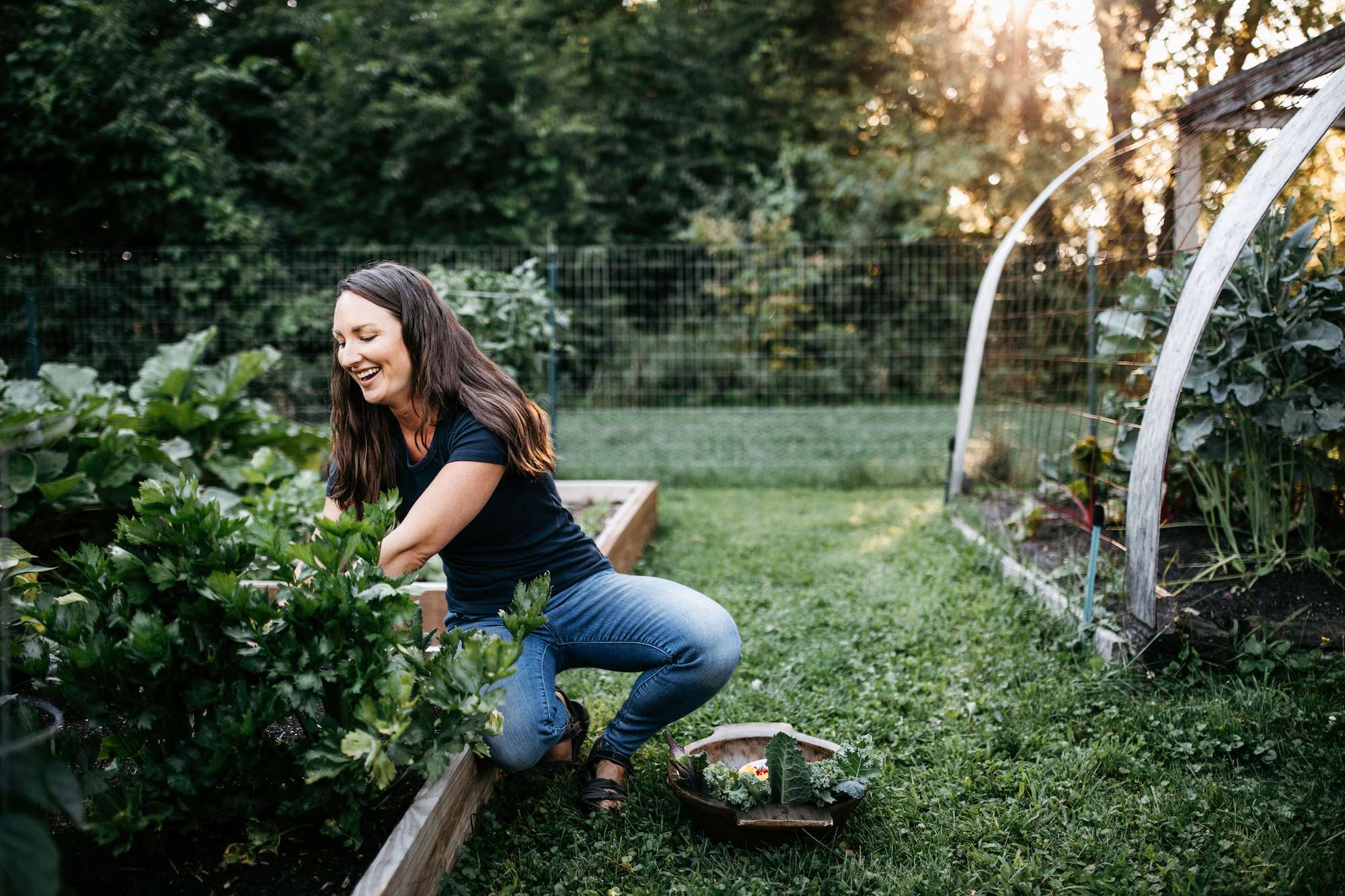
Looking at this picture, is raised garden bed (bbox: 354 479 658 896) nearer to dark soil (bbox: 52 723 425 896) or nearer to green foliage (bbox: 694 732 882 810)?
dark soil (bbox: 52 723 425 896)

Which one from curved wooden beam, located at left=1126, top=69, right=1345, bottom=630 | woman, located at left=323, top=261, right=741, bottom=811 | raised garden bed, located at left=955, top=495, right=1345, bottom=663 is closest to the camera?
woman, located at left=323, top=261, right=741, bottom=811

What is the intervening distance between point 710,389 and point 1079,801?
510 cm

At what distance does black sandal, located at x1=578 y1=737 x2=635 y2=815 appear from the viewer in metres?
1.98

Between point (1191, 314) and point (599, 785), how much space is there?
2141mm

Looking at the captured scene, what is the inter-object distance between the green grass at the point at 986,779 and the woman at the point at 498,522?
0.74 ft

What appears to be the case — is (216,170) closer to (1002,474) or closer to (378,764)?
(1002,474)

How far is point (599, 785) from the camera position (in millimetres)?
2010

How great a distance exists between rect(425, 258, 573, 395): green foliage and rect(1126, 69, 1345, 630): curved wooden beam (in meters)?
3.28

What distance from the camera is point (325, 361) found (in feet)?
24.5

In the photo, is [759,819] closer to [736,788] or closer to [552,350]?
[736,788]

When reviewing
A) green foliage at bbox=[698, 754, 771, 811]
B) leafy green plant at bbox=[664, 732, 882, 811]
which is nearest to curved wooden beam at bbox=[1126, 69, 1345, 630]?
leafy green plant at bbox=[664, 732, 882, 811]

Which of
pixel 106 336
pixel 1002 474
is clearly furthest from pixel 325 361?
pixel 1002 474

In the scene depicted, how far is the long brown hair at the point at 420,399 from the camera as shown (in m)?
1.96

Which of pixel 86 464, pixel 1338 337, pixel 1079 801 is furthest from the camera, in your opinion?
pixel 86 464
